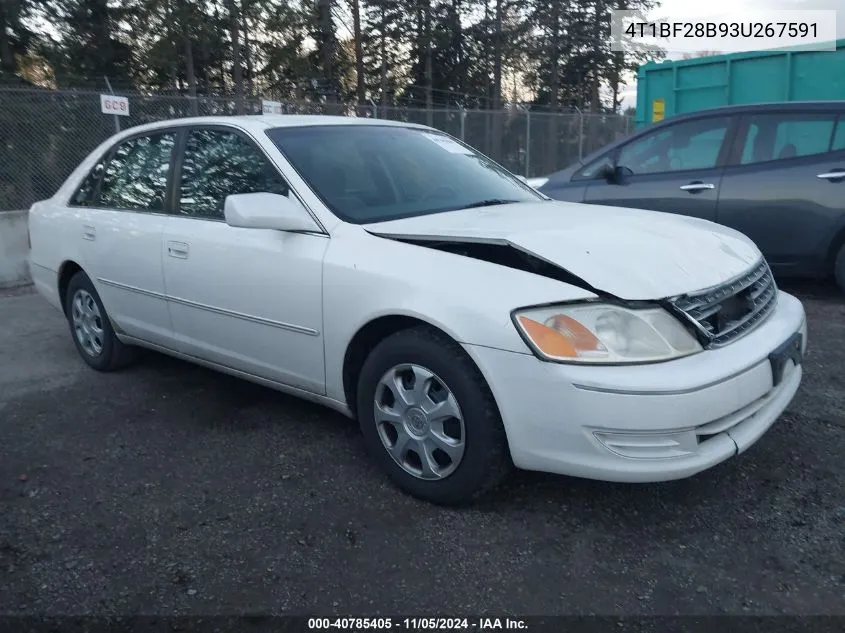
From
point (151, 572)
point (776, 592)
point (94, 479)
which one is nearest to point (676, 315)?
point (776, 592)

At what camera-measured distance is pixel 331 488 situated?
325 centimetres

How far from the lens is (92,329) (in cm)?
495

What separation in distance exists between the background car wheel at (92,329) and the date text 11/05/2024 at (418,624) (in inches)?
118

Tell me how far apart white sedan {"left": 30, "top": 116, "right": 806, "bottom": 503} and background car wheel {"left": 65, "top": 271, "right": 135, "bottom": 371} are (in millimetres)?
330

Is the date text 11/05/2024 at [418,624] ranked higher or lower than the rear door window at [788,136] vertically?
lower

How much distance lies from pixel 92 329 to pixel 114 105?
19.1 feet

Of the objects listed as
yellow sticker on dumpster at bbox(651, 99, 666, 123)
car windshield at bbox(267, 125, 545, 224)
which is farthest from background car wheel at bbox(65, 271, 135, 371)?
yellow sticker on dumpster at bbox(651, 99, 666, 123)

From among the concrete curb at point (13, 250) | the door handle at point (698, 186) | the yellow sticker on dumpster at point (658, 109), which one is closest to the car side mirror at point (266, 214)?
the door handle at point (698, 186)

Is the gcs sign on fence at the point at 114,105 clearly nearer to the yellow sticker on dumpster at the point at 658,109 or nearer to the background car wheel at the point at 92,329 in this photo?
the background car wheel at the point at 92,329

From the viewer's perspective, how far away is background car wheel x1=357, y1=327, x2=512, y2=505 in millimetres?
2783

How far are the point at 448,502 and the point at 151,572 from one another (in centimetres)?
109

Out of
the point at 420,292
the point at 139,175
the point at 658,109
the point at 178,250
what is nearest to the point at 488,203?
the point at 420,292

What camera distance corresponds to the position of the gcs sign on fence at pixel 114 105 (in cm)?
967

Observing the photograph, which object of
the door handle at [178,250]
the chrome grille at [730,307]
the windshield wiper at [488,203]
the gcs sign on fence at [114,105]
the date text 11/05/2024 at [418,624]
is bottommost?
the date text 11/05/2024 at [418,624]
